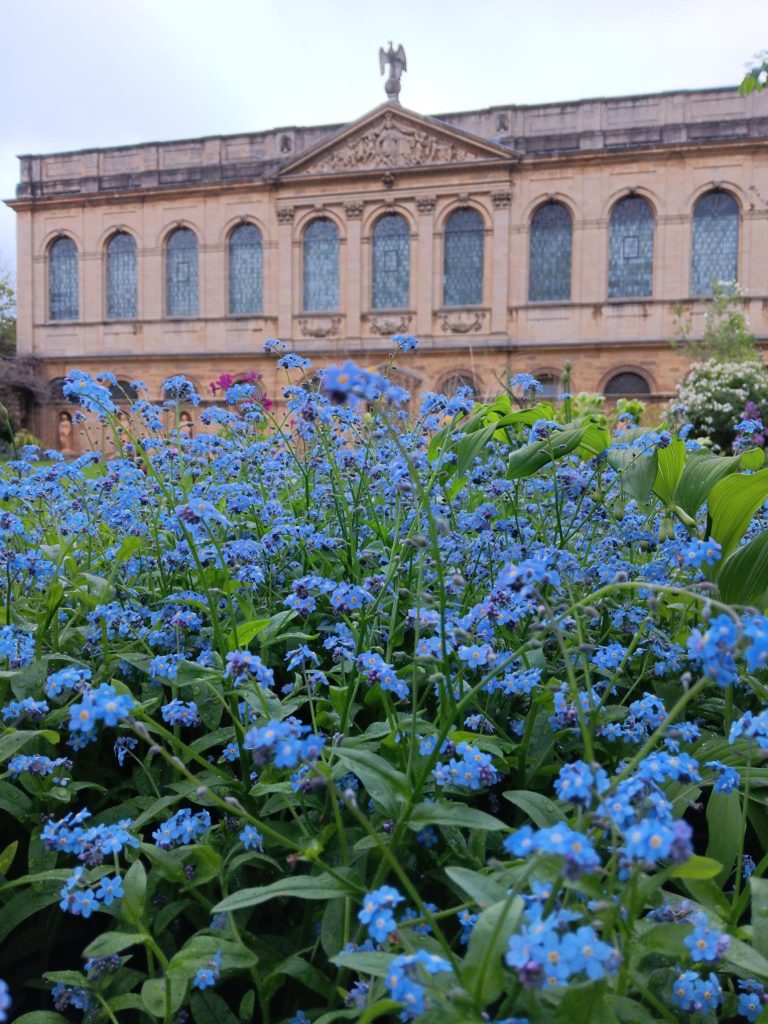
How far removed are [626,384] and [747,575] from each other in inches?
772

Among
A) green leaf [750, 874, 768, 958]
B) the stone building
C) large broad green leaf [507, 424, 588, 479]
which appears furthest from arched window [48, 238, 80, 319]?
green leaf [750, 874, 768, 958]

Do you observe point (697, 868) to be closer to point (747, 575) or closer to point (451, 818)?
point (451, 818)

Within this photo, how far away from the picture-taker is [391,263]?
21125 millimetres

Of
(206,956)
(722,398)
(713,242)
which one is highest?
(713,242)

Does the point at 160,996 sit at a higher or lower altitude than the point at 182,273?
lower

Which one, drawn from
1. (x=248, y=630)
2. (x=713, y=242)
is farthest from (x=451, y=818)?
(x=713, y=242)

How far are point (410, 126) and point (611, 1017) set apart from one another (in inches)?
888

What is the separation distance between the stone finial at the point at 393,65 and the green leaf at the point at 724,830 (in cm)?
2345

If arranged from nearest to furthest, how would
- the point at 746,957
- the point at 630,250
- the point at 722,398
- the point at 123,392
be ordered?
the point at 746,957
the point at 123,392
the point at 722,398
the point at 630,250

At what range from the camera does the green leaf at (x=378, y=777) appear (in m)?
1.06

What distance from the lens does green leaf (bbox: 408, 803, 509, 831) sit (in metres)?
1.01

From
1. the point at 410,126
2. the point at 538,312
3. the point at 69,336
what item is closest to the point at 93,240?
the point at 69,336

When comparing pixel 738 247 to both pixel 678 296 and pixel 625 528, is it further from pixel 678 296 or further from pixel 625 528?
pixel 625 528

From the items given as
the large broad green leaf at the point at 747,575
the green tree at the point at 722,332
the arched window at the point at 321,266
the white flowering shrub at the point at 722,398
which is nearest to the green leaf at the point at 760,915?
the large broad green leaf at the point at 747,575
